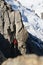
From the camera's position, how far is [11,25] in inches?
1155

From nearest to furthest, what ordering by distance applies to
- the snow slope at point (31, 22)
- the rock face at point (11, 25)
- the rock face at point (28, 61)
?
the rock face at point (28, 61) < the rock face at point (11, 25) < the snow slope at point (31, 22)

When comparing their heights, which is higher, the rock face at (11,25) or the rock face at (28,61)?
the rock face at (28,61)

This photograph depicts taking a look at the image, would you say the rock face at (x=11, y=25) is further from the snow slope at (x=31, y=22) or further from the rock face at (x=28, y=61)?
the rock face at (x=28, y=61)

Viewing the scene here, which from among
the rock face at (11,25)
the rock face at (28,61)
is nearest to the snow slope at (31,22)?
the rock face at (11,25)

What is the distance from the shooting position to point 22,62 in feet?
10.6

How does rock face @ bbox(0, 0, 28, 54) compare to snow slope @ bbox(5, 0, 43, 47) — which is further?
snow slope @ bbox(5, 0, 43, 47)

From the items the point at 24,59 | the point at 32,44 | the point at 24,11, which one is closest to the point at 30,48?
the point at 32,44

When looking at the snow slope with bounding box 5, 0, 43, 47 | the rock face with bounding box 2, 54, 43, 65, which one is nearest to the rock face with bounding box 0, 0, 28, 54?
the snow slope with bounding box 5, 0, 43, 47

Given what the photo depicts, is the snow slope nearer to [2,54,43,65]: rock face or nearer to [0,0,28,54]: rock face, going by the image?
[0,0,28,54]: rock face

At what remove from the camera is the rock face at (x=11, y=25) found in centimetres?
2784

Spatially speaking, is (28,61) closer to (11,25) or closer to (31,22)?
(11,25)

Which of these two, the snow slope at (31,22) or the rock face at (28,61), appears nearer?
the rock face at (28,61)

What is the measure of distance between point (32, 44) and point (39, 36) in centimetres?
331

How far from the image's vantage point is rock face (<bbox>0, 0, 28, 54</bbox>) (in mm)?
27844
